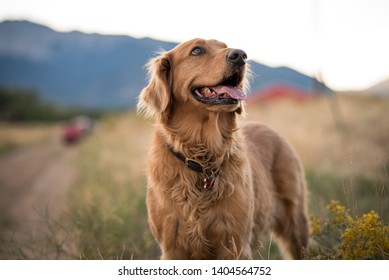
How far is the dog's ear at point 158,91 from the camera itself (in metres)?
3.89

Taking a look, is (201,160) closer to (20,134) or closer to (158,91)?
(158,91)

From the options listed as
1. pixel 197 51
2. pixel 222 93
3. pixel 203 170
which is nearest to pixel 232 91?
pixel 222 93

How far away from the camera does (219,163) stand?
376 centimetres

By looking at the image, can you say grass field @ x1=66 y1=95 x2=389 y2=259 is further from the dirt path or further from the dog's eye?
the dog's eye

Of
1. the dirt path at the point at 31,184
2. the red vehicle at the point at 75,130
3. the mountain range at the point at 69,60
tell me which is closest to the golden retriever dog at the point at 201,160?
the mountain range at the point at 69,60

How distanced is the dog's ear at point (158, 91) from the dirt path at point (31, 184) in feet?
11.4

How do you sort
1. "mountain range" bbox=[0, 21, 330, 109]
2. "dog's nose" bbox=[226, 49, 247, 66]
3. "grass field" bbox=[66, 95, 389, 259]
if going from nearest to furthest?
"dog's nose" bbox=[226, 49, 247, 66]
"grass field" bbox=[66, 95, 389, 259]
"mountain range" bbox=[0, 21, 330, 109]

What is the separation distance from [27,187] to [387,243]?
10150 millimetres

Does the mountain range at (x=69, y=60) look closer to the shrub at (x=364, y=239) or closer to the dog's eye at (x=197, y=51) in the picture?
the dog's eye at (x=197, y=51)

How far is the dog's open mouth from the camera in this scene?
11.7 feet

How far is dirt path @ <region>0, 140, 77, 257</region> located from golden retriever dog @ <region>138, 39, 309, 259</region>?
11.7 ft

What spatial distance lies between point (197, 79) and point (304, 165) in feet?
21.5

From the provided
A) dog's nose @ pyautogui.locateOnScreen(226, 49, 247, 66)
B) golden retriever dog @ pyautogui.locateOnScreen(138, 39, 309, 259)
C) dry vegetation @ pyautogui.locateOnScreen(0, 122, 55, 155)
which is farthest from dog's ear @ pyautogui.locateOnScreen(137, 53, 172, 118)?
dry vegetation @ pyautogui.locateOnScreen(0, 122, 55, 155)
